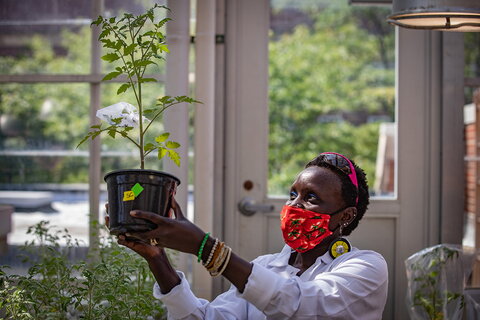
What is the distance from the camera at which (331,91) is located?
11156mm

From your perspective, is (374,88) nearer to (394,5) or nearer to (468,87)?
(468,87)

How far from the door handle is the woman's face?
4.97 feet

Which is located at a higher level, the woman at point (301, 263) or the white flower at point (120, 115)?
the white flower at point (120, 115)

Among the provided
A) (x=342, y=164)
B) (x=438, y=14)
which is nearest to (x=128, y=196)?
(x=342, y=164)

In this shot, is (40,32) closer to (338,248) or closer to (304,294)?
(338,248)

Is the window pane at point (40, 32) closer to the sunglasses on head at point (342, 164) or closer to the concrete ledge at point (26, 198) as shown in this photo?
the concrete ledge at point (26, 198)

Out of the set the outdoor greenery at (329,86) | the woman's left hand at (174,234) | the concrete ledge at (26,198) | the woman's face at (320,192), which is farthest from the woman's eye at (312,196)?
the outdoor greenery at (329,86)

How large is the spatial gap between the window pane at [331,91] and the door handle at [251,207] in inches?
287

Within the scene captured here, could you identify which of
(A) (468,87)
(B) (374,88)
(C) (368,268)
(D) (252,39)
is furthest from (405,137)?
(B) (374,88)

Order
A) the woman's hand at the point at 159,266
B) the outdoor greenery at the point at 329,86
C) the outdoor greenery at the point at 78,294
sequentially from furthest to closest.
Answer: the outdoor greenery at the point at 329,86 → the outdoor greenery at the point at 78,294 → the woman's hand at the point at 159,266

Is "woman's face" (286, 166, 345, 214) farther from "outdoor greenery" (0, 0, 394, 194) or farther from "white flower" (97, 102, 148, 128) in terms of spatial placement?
"outdoor greenery" (0, 0, 394, 194)

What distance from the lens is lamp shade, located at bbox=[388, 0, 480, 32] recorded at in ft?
7.26

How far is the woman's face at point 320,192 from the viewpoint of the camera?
77.0 inches

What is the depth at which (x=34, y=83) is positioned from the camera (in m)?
3.48
